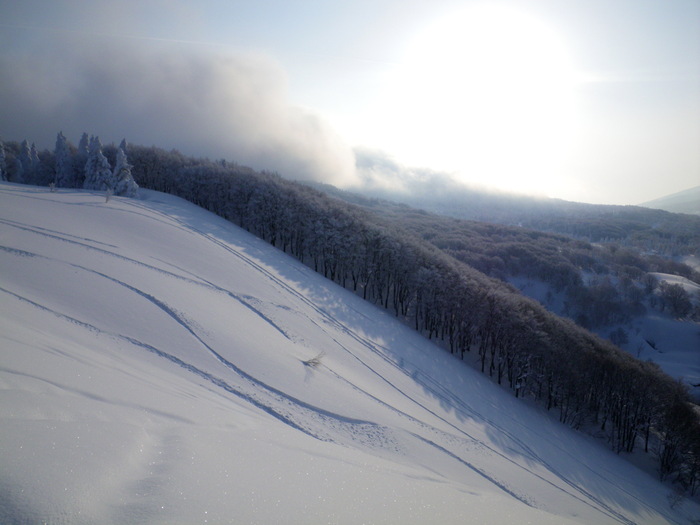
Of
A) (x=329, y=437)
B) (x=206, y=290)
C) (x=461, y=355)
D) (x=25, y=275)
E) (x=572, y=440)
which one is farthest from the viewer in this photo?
(x=461, y=355)

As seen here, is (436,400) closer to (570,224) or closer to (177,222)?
(177,222)

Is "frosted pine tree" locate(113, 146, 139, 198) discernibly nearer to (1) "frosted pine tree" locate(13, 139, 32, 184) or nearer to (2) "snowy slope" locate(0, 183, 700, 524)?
(2) "snowy slope" locate(0, 183, 700, 524)

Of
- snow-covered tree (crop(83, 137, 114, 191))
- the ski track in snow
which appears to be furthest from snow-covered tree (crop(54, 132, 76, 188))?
the ski track in snow

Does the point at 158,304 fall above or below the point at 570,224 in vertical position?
below

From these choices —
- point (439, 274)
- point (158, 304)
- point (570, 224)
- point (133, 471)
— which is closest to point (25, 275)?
point (158, 304)

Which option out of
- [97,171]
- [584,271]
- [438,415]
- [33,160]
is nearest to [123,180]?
[97,171]

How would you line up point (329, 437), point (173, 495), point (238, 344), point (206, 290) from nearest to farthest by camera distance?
point (173, 495), point (329, 437), point (238, 344), point (206, 290)

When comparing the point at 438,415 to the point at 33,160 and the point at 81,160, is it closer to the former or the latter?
the point at 81,160
